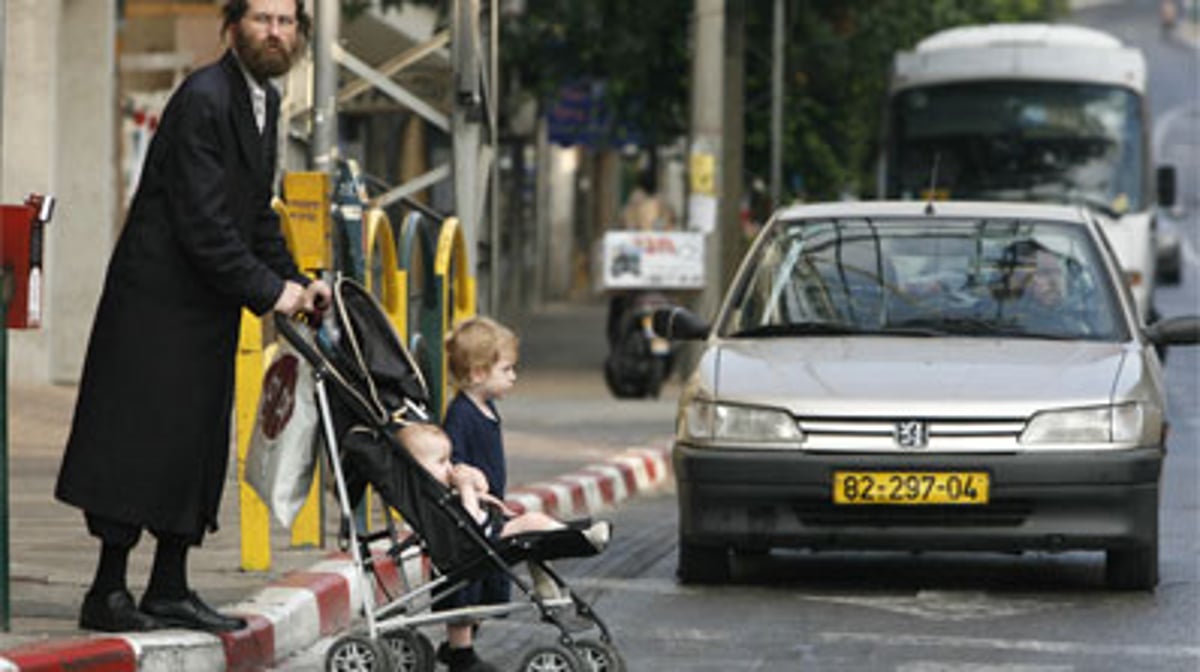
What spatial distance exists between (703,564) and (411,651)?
347 cm

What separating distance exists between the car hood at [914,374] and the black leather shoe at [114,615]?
3221 mm

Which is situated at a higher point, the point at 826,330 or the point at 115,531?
the point at 826,330

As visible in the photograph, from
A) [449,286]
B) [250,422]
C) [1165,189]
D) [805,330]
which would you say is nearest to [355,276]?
[250,422]

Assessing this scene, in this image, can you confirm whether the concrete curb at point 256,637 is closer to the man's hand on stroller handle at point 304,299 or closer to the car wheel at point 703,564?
the man's hand on stroller handle at point 304,299

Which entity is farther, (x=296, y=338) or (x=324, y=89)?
(x=324, y=89)

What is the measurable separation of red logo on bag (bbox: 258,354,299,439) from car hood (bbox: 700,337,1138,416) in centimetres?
283

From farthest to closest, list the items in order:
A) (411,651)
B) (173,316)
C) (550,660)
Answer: (173,316) < (411,651) < (550,660)

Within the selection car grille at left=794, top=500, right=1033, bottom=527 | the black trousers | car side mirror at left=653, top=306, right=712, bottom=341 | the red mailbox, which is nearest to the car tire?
car grille at left=794, top=500, right=1033, bottom=527

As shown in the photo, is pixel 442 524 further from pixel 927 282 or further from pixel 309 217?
pixel 927 282

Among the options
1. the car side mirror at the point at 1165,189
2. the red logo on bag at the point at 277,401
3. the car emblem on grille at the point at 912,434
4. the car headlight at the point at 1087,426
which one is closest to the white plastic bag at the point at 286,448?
the red logo on bag at the point at 277,401

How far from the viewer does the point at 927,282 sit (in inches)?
516

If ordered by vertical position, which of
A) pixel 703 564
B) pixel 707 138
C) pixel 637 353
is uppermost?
pixel 707 138

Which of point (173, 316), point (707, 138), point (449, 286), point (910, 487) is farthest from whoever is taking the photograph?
point (707, 138)

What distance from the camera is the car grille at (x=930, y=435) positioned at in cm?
1177
